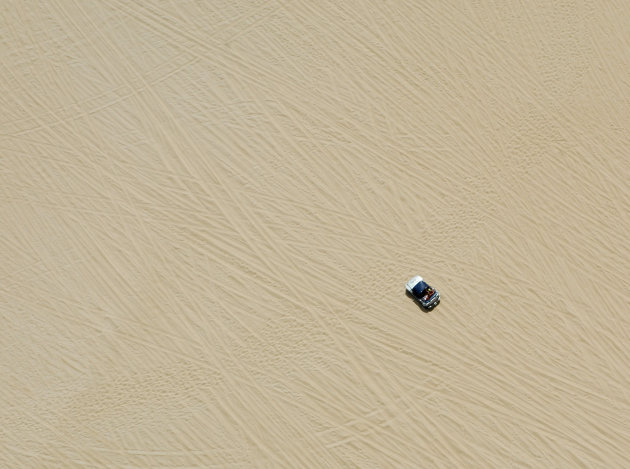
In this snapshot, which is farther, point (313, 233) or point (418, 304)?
point (313, 233)

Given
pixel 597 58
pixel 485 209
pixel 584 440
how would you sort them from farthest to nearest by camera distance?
pixel 597 58, pixel 485 209, pixel 584 440

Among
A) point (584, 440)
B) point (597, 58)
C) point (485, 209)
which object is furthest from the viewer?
point (597, 58)

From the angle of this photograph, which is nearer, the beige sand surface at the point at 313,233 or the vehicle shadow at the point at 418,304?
the beige sand surface at the point at 313,233

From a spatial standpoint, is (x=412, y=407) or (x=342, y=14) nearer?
(x=412, y=407)

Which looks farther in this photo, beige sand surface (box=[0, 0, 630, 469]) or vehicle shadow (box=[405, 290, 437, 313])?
vehicle shadow (box=[405, 290, 437, 313])

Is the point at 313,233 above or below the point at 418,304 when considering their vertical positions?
above

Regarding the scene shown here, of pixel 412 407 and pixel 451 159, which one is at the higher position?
pixel 451 159

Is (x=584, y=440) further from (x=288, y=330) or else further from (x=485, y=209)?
(x=288, y=330)

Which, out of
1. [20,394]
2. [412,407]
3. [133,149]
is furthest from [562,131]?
[20,394]
